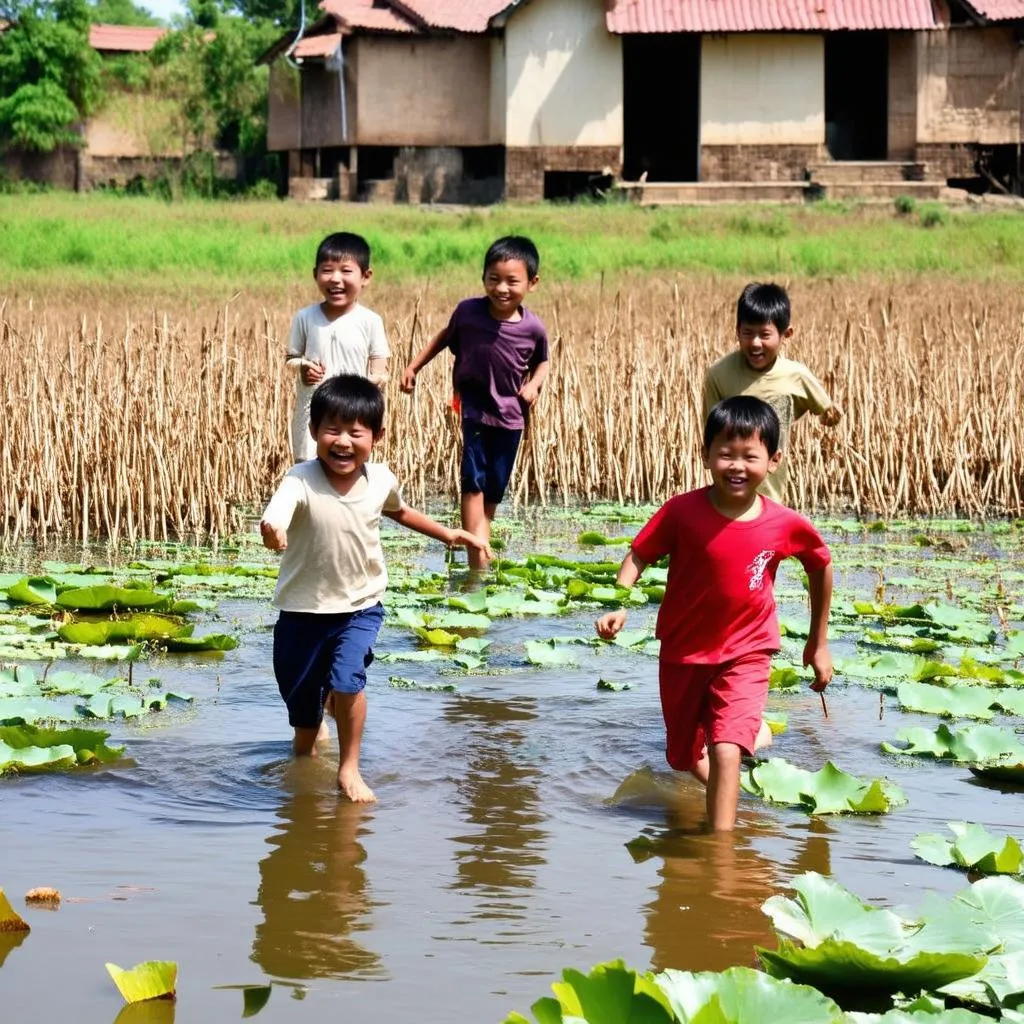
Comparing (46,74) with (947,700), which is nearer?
(947,700)

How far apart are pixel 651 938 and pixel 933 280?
13.3 m

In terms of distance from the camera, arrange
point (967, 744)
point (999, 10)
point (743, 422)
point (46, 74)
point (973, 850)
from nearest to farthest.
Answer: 1. point (973, 850)
2. point (743, 422)
3. point (967, 744)
4. point (999, 10)
5. point (46, 74)

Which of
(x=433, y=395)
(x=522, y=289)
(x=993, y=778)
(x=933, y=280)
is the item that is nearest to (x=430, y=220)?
(x=933, y=280)

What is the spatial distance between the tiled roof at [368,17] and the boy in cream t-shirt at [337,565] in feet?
83.2

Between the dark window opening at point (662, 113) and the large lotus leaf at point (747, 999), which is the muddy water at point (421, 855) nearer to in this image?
the large lotus leaf at point (747, 999)

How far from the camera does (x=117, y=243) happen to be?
1931 centimetres

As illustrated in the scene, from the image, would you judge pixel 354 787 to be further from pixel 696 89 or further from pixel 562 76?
pixel 696 89

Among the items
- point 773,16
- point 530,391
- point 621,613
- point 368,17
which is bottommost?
point 621,613

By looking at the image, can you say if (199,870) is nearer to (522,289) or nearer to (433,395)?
(522,289)

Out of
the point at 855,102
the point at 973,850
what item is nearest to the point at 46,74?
the point at 855,102

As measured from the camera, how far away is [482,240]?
67.7 feet

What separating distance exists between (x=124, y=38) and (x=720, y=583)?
3972 centimetres

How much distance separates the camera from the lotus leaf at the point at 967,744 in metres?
4.55

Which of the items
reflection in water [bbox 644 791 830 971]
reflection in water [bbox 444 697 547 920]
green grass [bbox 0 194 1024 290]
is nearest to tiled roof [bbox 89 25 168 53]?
green grass [bbox 0 194 1024 290]
